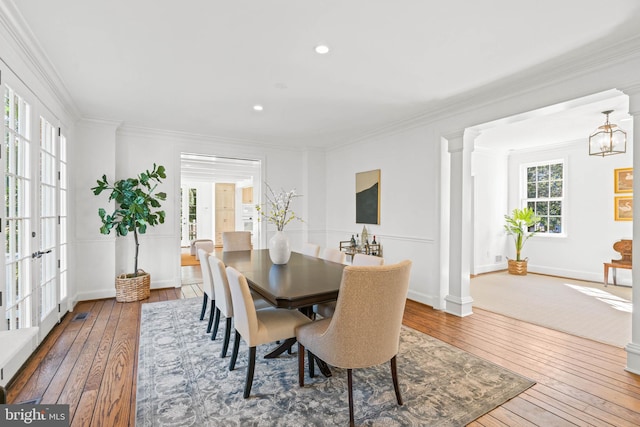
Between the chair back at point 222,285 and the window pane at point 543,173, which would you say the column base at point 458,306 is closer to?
the chair back at point 222,285

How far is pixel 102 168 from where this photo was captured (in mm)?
4445

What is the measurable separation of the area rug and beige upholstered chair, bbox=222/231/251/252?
5.54ft

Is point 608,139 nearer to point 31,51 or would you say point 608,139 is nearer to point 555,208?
point 555,208

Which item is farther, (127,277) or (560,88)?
(127,277)

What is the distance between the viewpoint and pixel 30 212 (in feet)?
9.00

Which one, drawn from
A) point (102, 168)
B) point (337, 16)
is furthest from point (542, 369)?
point (102, 168)

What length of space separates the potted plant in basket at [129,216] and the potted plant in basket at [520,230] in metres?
6.45

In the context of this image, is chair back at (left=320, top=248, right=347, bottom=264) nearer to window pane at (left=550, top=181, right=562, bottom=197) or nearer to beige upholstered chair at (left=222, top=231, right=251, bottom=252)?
beige upholstered chair at (left=222, top=231, right=251, bottom=252)

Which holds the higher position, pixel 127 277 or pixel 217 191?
pixel 217 191

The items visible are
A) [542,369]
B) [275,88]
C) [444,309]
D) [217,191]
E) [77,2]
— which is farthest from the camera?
[217,191]

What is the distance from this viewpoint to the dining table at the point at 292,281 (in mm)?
2035

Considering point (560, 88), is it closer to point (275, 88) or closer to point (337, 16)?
point (337, 16)

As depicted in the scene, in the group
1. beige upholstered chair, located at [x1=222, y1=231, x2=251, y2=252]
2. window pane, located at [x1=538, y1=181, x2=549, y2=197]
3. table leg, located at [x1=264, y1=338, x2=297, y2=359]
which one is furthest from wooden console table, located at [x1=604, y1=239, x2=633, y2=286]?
beige upholstered chair, located at [x1=222, y1=231, x2=251, y2=252]

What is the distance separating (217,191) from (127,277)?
7.03m
